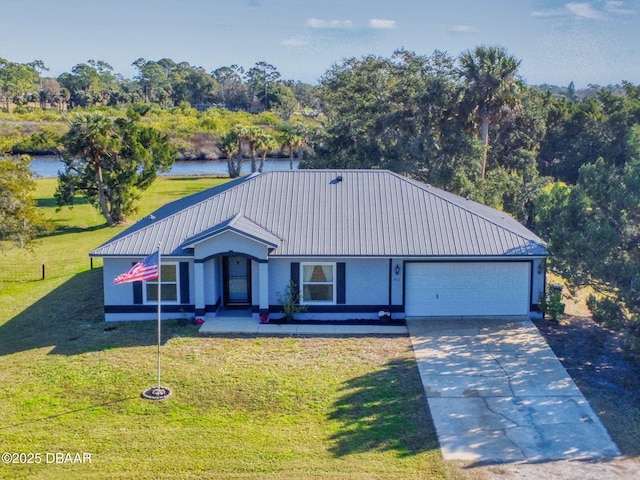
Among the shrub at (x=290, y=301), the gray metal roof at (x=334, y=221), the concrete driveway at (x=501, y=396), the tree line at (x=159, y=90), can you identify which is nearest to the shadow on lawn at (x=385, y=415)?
the concrete driveway at (x=501, y=396)

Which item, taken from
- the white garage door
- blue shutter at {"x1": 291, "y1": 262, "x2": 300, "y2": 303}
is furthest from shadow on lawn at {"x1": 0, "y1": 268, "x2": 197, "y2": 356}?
the white garage door

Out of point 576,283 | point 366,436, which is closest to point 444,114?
point 576,283

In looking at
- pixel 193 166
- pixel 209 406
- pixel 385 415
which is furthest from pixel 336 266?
pixel 193 166

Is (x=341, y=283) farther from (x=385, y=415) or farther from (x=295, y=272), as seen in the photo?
(x=385, y=415)

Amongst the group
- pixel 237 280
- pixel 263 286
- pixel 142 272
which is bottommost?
pixel 237 280

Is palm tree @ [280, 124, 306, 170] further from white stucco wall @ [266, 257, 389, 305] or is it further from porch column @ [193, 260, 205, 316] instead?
porch column @ [193, 260, 205, 316]
